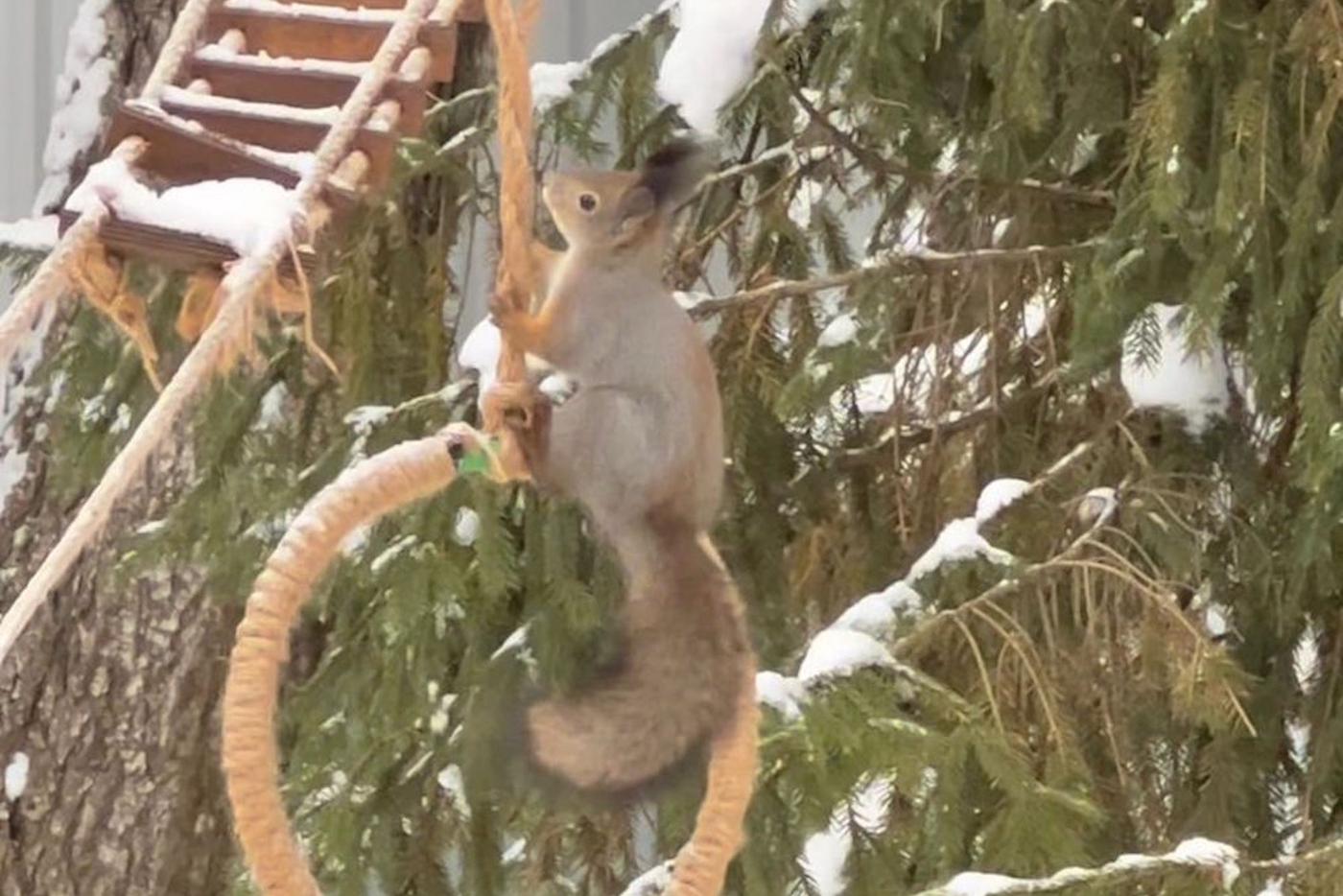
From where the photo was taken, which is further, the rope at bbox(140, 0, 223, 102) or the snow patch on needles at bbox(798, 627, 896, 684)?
the snow patch on needles at bbox(798, 627, 896, 684)

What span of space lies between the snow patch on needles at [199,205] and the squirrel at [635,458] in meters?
0.13

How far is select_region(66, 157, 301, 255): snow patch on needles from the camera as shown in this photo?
96cm

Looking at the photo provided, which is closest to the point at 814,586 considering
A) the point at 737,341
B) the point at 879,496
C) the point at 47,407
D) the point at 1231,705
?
the point at 879,496

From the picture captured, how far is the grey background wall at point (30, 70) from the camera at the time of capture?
285 cm

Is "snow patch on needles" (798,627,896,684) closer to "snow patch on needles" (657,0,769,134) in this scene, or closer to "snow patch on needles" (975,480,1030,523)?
"snow patch on needles" (975,480,1030,523)

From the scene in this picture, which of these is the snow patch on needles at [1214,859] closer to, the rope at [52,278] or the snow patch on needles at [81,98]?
the rope at [52,278]

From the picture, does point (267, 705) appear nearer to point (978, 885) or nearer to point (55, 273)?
point (55, 273)

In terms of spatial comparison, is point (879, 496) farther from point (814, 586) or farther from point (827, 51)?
point (827, 51)

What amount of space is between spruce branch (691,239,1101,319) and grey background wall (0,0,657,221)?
1.17 meters

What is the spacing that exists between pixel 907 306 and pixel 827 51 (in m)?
0.31

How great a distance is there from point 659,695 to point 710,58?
866 millimetres

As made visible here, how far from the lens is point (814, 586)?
75.9 inches

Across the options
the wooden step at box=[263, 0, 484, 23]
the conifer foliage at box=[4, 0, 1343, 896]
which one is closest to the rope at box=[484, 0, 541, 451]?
the wooden step at box=[263, 0, 484, 23]

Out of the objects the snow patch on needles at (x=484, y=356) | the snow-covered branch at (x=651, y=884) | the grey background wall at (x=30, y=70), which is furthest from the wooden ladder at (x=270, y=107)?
the grey background wall at (x=30, y=70)
